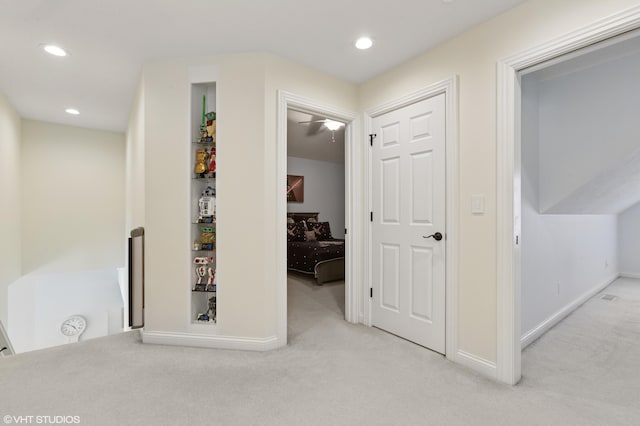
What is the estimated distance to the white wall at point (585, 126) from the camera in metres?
Answer: 2.29

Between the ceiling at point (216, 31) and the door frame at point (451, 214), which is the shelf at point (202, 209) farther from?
the door frame at point (451, 214)

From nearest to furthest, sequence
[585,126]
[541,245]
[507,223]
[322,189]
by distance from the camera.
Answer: [507,223] → [585,126] → [541,245] → [322,189]

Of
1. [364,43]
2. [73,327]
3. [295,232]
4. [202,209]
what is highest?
[364,43]

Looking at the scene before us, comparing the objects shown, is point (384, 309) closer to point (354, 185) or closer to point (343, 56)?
point (354, 185)

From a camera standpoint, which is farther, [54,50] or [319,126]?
[319,126]

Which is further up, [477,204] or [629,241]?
[477,204]

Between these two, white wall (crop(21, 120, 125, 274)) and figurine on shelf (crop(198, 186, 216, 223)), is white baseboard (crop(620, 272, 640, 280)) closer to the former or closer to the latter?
figurine on shelf (crop(198, 186, 216, 223))

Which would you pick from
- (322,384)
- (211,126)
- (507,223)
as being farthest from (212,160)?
(507,223)

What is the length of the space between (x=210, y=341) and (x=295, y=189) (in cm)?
458

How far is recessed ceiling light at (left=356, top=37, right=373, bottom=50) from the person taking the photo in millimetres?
2279

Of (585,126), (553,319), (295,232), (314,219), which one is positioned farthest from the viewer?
(314,219)

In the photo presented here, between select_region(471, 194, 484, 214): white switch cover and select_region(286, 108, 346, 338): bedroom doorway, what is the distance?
150 cm

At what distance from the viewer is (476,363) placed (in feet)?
6.84

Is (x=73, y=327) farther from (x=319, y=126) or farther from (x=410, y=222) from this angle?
(x=410, y=222)
